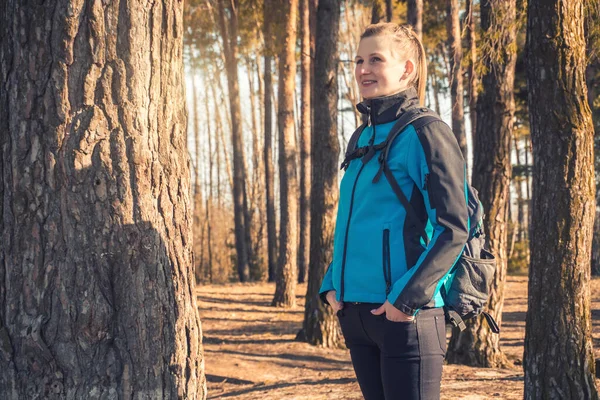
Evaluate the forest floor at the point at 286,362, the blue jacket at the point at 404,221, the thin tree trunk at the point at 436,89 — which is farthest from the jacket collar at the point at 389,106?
the thin tree trunk at the point at 436,89

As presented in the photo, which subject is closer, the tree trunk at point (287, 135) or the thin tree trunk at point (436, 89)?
the tree trunk at point (287, 135)

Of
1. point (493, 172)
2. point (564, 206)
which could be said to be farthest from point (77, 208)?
point (493, 172)

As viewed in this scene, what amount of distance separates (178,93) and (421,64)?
1.05 m

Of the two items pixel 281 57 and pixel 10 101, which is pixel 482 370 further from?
pixel 281 57

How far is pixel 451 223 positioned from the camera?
2.07 m

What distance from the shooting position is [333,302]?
2.36m

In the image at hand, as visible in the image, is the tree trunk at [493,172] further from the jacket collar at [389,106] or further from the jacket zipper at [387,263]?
the jacket zipper at [387,263]

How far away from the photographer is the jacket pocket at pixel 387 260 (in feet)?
7.00

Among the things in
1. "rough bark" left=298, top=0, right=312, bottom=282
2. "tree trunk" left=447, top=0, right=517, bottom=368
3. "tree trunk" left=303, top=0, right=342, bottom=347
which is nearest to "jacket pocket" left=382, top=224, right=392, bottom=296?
"tree trunk" left=447, top=0, right=517, bottom=368

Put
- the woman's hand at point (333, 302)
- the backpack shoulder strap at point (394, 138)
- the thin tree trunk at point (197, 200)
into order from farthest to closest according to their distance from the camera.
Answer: the thin tree trunk at point (197, 200)
the woman's hand at point (333, 302)
the backpack shoulder strap at point (394, 138)

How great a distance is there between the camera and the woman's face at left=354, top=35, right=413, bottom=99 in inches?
93.0

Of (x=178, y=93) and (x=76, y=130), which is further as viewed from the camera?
(x=178, y=93)

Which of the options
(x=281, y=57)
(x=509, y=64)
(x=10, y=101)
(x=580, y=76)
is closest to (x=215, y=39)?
(x=281, y=57)

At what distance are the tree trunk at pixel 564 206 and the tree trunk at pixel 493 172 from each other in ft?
8.11
